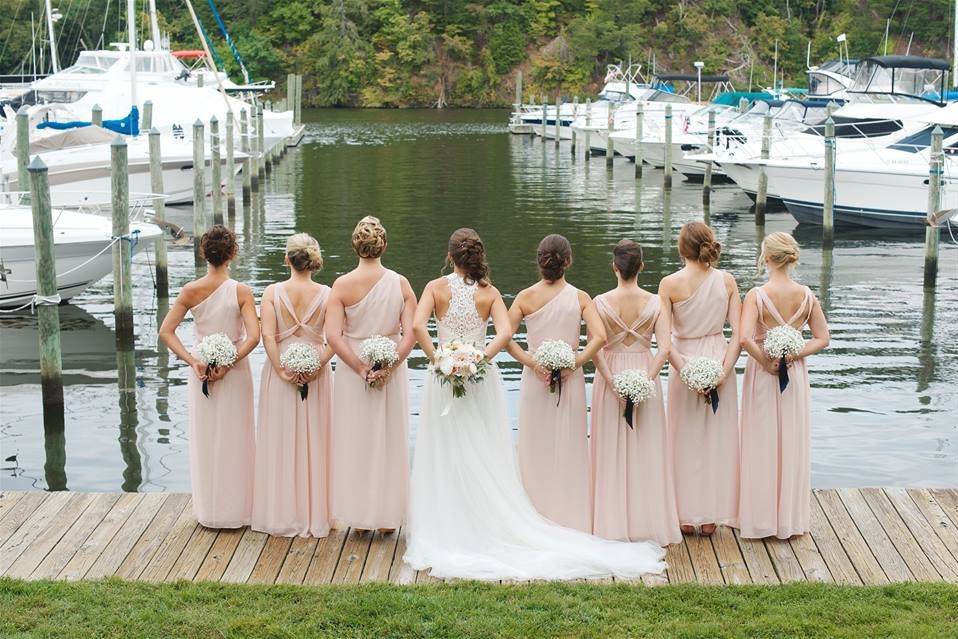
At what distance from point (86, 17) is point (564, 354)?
3275 inches

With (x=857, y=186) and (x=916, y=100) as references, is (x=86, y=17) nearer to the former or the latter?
(x=916, y=100)

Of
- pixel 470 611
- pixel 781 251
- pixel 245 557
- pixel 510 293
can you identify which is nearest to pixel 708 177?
pixel 510 293

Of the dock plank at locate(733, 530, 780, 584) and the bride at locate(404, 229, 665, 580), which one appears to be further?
the bride at locate(404, 229, 665, 580)

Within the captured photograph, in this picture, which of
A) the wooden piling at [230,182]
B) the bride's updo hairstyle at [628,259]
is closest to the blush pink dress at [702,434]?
the bride's updo hairstyle at [628,259]

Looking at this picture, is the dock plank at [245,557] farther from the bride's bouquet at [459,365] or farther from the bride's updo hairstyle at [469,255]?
the bride's updo hairstyle at [469,255]

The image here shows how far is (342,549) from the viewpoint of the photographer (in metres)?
7.69

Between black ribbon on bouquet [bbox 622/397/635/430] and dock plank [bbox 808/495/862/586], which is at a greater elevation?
black ribbon on bouquet [bbox 622/397/635/430]

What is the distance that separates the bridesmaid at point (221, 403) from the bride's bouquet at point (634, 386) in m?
2.14

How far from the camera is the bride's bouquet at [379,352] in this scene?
752 cm

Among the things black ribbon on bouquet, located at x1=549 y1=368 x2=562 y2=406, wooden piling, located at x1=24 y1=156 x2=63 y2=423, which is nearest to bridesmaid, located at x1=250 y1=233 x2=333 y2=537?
black ribbon on bouquet, located at x1=549 y1=368 x2=562 y2=406

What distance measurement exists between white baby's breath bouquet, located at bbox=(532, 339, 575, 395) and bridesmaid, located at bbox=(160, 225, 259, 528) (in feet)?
5.55

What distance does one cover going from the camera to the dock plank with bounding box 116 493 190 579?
7.40 meters

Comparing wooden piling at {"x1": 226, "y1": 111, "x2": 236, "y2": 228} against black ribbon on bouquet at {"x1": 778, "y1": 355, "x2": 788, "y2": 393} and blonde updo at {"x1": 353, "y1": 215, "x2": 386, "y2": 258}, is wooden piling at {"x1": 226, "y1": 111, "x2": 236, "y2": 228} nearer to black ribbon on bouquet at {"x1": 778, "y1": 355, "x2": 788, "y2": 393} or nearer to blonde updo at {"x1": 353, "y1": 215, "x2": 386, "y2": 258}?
blonde updo at {"x1": 353, "y1": 215, "x2": 386, "y2": 258}

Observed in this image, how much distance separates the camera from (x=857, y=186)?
27.7 m
